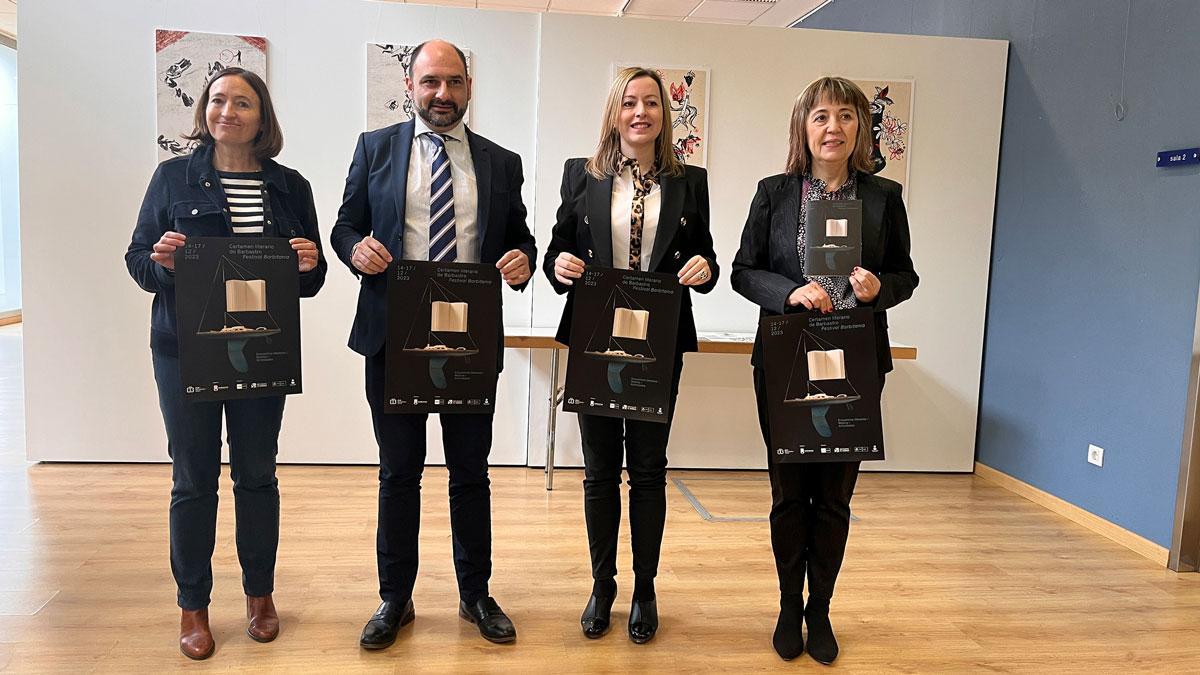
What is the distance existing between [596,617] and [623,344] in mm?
835

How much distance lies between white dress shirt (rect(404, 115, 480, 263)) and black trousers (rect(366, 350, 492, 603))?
0.33 metres

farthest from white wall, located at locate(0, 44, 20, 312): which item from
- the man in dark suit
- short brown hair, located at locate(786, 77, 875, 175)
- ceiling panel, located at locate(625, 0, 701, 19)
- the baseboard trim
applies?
short brown hair, located at locate(786, 77, 875, 175)

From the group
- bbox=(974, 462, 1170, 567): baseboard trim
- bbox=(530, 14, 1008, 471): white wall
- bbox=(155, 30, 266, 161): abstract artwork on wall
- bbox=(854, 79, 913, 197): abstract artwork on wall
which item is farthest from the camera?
bbox=(854, 79, 913, 197): abstract artwork on wall

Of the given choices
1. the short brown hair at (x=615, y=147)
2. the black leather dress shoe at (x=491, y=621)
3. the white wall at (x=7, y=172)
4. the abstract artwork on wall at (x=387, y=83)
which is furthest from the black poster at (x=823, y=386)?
the white wall at (x=7, y=172)

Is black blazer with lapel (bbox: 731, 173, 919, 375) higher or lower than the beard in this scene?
lower

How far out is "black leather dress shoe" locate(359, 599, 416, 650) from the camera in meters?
2.41

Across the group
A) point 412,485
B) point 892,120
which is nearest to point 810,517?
point 412,485

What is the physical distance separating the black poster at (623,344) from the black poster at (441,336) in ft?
0.75

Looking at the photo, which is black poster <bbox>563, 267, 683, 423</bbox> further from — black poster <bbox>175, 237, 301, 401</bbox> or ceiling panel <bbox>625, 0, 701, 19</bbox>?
ceiling panel <bbox>625, 0, 701, 19</bbox>

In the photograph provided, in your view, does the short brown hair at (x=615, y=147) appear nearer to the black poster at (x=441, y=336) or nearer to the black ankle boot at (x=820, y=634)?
the black poster at (x=441, y=336)

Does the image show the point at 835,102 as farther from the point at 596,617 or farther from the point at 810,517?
the point at 596,617

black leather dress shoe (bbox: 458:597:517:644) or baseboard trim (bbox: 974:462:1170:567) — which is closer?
black leather dress shoe (bbox: 458:597:517:644)

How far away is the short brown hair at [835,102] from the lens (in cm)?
221

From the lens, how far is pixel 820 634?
8.04ft
